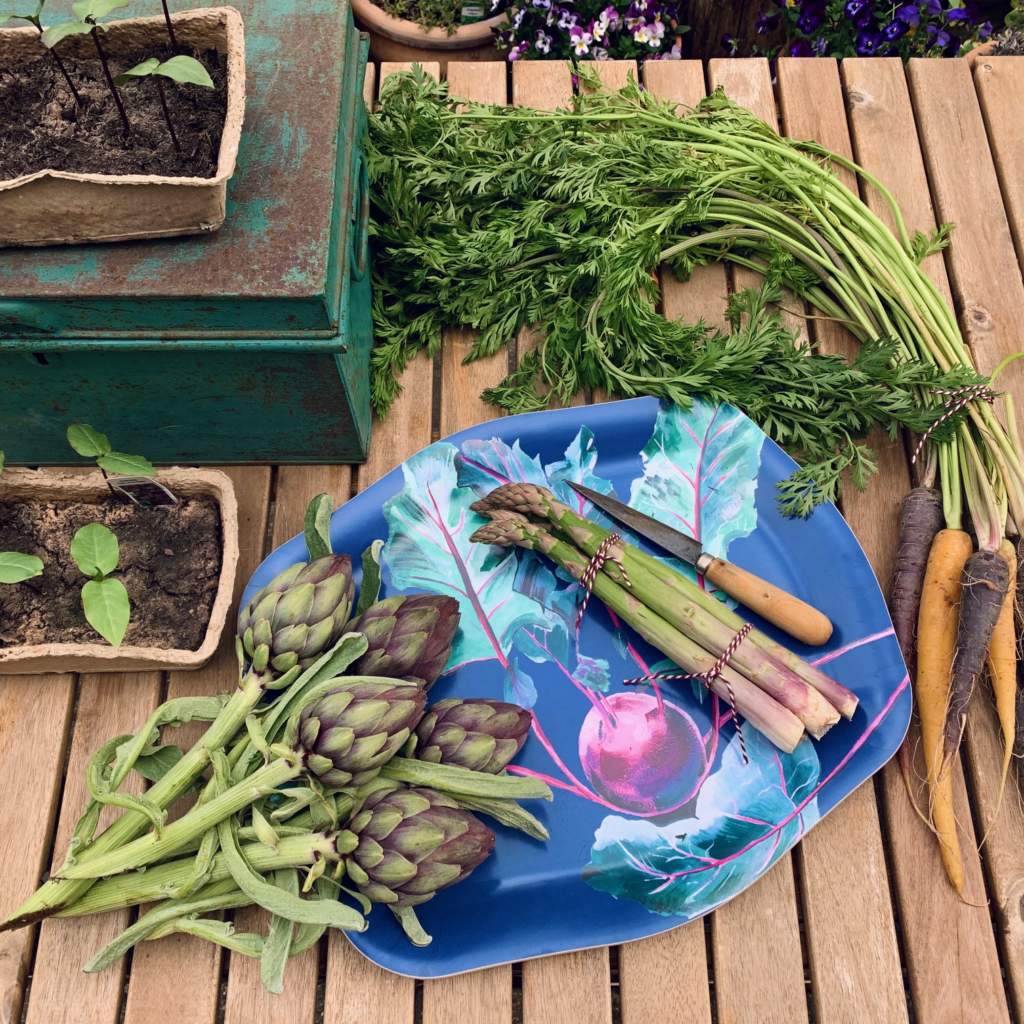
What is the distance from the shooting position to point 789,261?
1812 millimetres

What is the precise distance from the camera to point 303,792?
123 centimetres

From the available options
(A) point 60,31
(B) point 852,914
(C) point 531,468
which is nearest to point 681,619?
(C) point 531,468

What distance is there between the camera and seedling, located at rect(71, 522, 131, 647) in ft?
4.17

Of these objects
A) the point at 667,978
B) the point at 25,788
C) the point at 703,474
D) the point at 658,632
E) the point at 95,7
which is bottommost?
the point at 667,978

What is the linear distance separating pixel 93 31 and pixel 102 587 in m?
0.78

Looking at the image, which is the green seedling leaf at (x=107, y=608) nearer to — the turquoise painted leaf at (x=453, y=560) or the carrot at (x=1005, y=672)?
the turquoise painted leaf at (x=453, y=560)

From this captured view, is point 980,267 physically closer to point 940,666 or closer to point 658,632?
point 940,666

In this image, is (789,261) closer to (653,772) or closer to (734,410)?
(734,410)

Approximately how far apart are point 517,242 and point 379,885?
1.13m

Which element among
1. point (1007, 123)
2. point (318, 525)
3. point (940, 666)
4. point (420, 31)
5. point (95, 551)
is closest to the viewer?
point (95, 551)

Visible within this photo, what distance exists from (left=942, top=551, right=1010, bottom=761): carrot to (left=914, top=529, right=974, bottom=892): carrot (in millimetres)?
14

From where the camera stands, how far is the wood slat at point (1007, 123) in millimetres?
1972

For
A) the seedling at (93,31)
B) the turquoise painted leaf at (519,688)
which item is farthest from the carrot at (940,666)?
the seedling at (93,31)

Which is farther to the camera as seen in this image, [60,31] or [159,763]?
[159,763]
